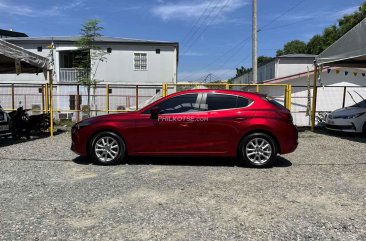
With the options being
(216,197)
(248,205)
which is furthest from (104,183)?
(248,205)

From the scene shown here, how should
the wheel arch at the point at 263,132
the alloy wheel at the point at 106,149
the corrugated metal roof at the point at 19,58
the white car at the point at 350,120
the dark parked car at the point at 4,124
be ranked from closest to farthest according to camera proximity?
the wheel arch at the point at 263,132, the alloy wheel at the point at 106,149, the corrugated metal roof at the point at 19,58, the dark parked car at the point at 4,124, the white car at the point at 350,120

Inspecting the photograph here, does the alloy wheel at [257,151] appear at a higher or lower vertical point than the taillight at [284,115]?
lower

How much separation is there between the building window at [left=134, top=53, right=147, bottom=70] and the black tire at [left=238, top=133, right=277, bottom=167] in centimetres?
2192

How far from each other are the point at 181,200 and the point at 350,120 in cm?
943

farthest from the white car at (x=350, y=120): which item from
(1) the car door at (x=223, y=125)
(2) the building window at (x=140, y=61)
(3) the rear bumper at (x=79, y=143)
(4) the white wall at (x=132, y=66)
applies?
(2) the building window at (x=140, y=61)

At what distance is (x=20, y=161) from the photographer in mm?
8062

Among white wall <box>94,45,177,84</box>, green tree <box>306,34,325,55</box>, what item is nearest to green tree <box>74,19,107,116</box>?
white wall <box>94,45,177,84</box>

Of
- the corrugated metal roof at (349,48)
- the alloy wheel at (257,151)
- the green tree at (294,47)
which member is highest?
the green tree at (294,47)

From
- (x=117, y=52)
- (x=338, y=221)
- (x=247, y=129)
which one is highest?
(x=117, y=52)

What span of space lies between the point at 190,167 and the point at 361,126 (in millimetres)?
7788

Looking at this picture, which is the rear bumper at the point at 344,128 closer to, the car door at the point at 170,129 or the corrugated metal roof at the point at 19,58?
the car door at the point at 170,129

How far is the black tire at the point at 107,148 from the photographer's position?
7.59 meters

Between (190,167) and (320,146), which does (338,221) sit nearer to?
(190,167)

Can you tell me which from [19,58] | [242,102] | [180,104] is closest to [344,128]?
[242,102]
